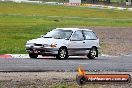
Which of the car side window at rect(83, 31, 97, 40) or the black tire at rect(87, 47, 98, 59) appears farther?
the car side window at rect(83, 31, 97, 40)

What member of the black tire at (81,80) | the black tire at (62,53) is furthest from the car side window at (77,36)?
the black tire at (81,80)

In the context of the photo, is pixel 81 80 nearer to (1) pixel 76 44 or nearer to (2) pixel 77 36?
(1) pixel 76 44

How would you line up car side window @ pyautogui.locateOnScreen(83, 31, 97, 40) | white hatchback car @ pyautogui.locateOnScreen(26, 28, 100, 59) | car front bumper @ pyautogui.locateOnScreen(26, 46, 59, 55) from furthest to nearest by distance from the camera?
car side window @ pyautogui.locateOnScreen(83, 31, 97, 40) → white hatchback car @ pyautogui.locateOnScreen(26, 28, 100, 59) → car front bumper @ pyautogui.locateOnScreen(26, 46, 59, 55)

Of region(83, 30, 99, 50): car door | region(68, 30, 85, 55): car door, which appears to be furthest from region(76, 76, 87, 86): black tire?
region(83, 30, 99, 50): car door

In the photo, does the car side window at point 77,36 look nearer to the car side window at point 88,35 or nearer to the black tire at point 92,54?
the car side window at point 88,35

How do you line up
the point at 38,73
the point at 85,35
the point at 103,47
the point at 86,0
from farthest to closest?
the point at 86,0
the point at 103,47
the point at 85,35
the point at 38,73

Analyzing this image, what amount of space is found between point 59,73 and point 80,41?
28.2 ft

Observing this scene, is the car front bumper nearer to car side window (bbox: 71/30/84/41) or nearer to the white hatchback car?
the white hatchback car

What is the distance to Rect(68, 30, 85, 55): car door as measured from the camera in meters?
29.2

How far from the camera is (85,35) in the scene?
100 feet

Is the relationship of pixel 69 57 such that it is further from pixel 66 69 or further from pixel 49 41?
pixel 66 69

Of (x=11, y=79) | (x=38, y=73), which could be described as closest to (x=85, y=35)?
(x=38, y=73)

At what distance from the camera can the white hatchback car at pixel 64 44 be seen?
28141mm

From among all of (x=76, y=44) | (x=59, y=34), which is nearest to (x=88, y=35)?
(x=76, y=44)
